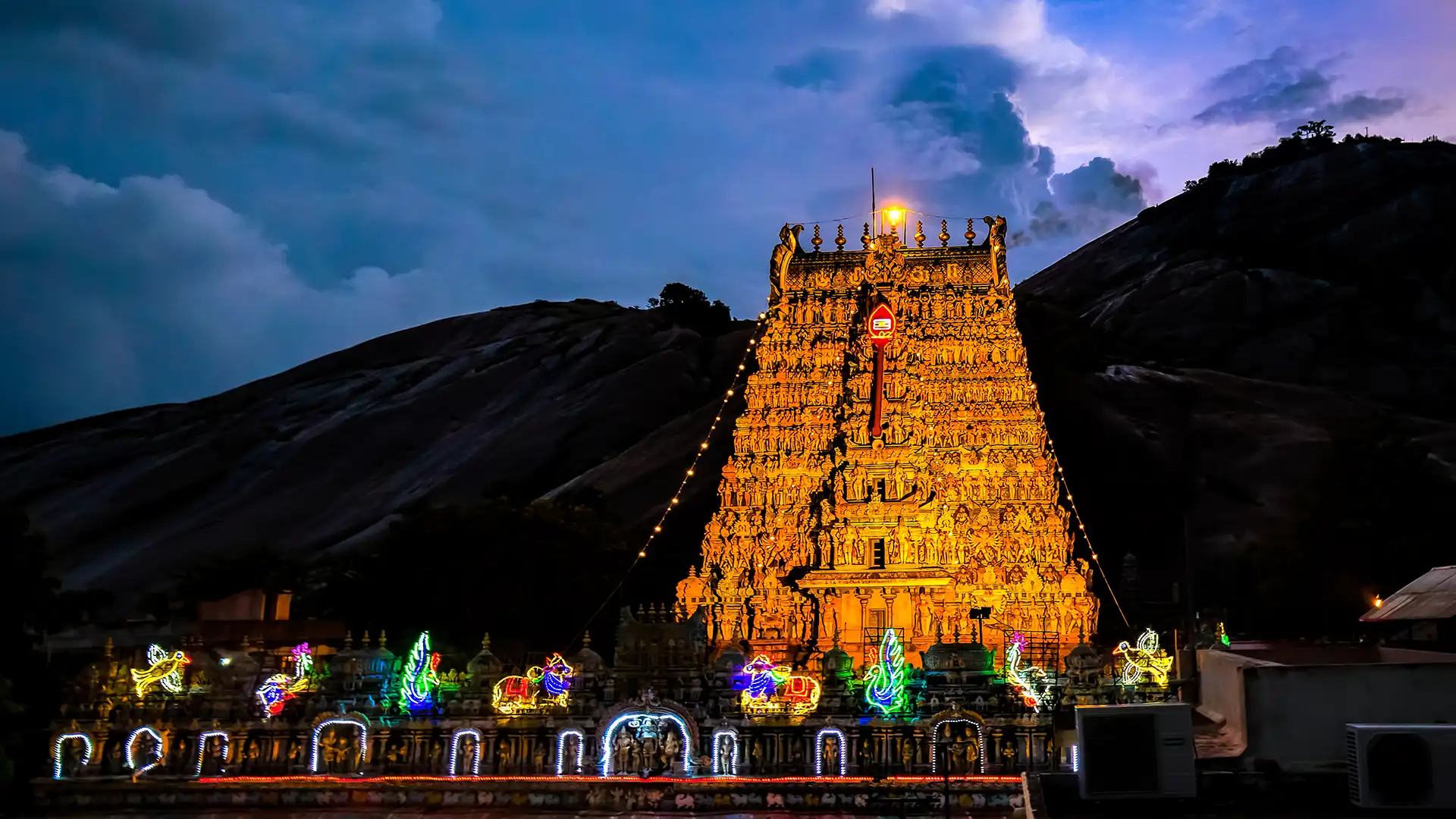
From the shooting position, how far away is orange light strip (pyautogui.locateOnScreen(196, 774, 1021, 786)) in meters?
19.3

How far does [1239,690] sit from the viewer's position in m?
18.2

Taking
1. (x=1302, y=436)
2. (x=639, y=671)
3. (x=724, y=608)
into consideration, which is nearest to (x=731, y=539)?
(x=724, y=608)

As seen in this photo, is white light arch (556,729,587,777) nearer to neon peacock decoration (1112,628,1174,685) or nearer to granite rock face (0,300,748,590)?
neon peacock decoration (1112,628,1174,685)

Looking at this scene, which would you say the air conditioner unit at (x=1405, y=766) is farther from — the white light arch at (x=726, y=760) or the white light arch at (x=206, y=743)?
the white light arch at (x=206, y=743)

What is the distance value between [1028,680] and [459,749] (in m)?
10.5

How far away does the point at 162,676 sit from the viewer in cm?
2217

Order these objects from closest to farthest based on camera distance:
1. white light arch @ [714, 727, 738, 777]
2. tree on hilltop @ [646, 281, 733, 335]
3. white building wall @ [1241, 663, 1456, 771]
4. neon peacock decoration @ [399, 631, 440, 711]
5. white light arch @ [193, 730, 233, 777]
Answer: white building wall @ [1241, 663, 1456, 771], white light arch @ [714, 727, 738, 777], neon peacock decoration @ [399, 631, 440, 711], white light arch @ [193, 730, 233, 777], tree on hilltop @ [646, 281, 733, 335]

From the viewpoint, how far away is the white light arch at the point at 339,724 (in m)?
20.9

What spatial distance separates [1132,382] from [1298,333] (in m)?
16.5

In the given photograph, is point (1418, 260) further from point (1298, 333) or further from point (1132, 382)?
point (1132, 382)

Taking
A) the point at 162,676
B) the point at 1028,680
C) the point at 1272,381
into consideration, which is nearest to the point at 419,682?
the point at 162,676

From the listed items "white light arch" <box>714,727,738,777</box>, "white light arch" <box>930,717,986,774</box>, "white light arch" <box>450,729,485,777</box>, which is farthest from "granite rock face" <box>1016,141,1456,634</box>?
"white light arch" <box>450,729,485,777</box>

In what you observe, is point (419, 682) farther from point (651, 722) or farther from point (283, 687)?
point (651, 722)

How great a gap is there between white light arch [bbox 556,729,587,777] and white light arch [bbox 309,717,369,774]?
360 cm
